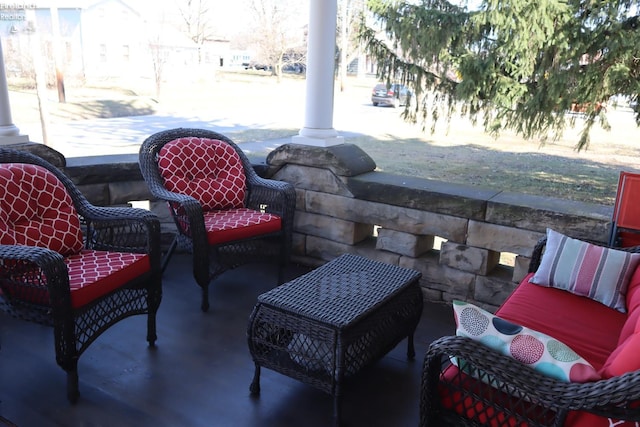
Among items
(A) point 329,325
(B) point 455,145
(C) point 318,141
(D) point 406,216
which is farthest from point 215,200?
(B) point 455,145

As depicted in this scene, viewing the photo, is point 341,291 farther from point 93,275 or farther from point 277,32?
point 277,32

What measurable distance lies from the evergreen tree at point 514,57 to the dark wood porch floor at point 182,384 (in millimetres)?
2506

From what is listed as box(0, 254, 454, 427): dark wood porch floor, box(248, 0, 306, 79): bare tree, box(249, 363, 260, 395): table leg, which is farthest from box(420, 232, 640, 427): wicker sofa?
box(248, 0, 306, 79): bare tree

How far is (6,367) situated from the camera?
2084mm

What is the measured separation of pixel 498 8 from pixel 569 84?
0.86 meters

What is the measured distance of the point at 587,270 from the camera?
203cm

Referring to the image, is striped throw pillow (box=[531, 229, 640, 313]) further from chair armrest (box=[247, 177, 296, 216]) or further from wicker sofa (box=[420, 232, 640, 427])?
chair armrest (box=[247, 177, 296, 216])

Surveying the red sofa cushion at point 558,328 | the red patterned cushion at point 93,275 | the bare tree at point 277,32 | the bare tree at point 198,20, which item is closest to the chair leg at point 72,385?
the red patterned cushion at point 93,275

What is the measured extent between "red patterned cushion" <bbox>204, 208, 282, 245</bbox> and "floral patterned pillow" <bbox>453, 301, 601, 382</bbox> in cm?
165

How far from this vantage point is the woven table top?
1793 mm

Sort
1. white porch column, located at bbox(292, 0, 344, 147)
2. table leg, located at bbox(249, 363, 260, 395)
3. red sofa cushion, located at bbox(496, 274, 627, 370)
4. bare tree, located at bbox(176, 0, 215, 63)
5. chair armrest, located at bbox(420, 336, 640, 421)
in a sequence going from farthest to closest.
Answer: bare tree, located at bbox(176, 0, 215, 63)
white porch column, located at bbox(292, 0, 344, 147)
table leg, located at bbox(249, 363, 260, 395)
red sofa cushion, located at bbox(496, 274, 627, 370)
chair armrest, located at bbox(420, 336, 640, 421)

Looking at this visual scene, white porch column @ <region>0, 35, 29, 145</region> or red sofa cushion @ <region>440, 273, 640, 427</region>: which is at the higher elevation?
white porch column @ <region>0, 35, 29, 145</region>


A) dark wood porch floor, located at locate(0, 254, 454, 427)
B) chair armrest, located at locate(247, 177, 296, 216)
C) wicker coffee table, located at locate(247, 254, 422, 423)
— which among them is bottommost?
dark wood porch floor, located at locate(0, 254, 454, 427)

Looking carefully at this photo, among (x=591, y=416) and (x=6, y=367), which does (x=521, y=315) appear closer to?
(x=591, y=416)
